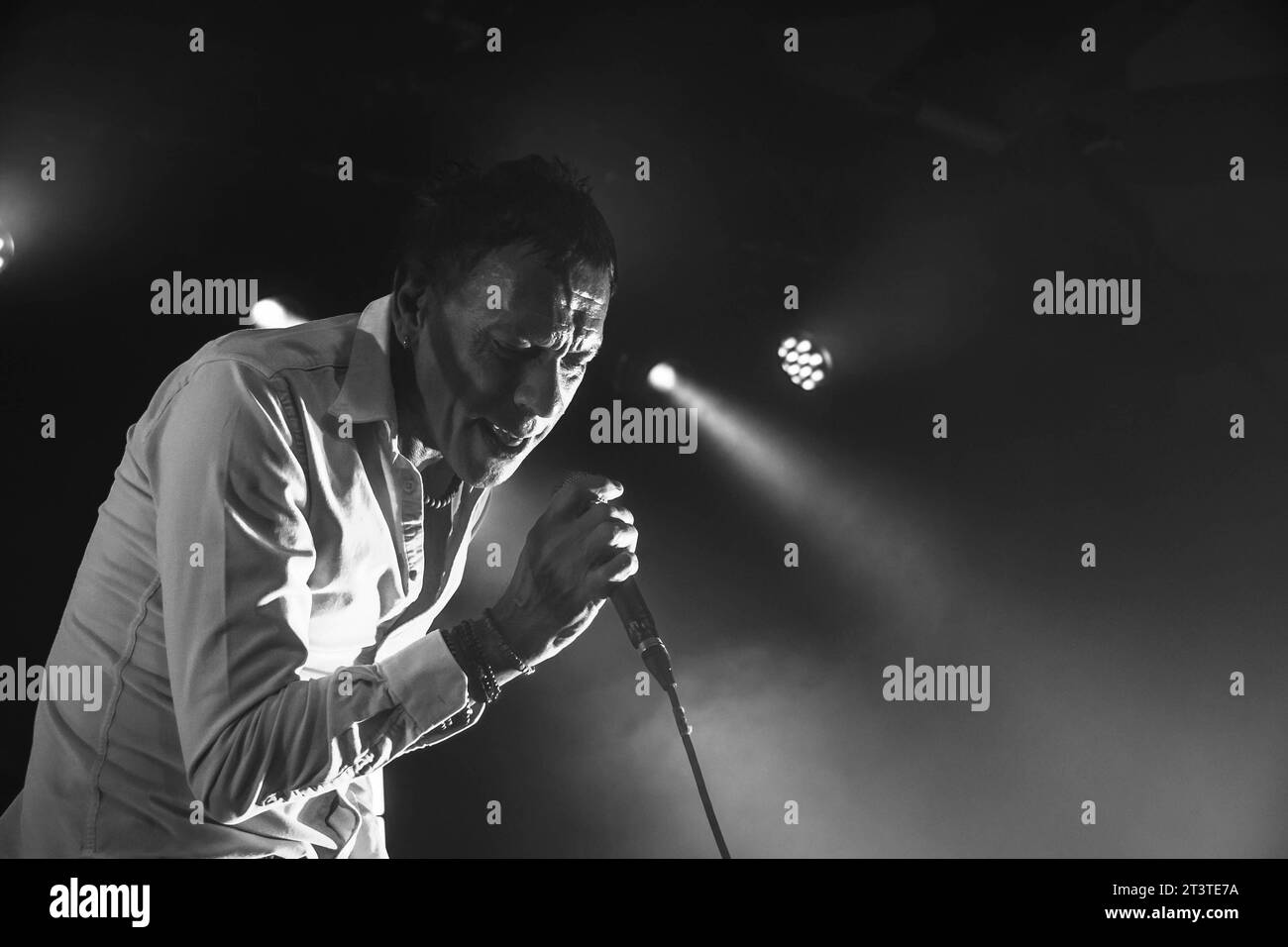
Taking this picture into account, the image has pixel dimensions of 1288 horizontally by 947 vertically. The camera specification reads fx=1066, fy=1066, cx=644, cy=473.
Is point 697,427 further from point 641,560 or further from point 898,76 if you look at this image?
point 898,76

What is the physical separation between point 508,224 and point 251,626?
70cm

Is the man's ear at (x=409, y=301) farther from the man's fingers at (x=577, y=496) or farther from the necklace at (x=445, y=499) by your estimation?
the man's fingers at (x=577, y=496)

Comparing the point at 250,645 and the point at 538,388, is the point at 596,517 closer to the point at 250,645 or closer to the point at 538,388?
the point at 538,388

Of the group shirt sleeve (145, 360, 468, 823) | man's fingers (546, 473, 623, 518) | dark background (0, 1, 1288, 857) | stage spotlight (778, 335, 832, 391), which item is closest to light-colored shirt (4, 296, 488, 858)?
shirt sleeve (145, 360, 468, 823)

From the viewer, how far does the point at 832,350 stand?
6.89 ft

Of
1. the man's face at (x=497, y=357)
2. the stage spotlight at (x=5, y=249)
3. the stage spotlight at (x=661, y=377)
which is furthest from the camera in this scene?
the stage spotlight at (x=661, y=377)

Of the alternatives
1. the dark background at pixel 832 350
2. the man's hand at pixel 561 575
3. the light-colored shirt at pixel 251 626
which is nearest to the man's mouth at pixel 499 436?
the light-colored shirt at pixel 251 626

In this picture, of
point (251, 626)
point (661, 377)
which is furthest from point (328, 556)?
point (661, 377)

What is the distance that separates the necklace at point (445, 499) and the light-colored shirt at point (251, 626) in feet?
0.22

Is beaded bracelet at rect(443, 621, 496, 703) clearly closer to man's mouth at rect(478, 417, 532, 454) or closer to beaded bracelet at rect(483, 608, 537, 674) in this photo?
beaded bracelet at rect(483, 608, 537, 674)

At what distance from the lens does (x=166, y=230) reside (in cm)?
183

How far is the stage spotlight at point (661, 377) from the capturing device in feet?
6.59

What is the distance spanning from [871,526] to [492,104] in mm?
1053

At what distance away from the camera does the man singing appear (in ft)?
4.00
